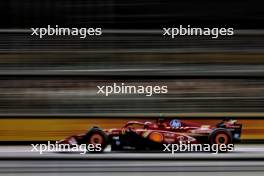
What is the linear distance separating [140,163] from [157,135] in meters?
0.15

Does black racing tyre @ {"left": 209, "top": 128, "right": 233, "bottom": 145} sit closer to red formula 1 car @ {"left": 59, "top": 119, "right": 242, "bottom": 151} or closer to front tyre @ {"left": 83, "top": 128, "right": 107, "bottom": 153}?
red formula 1 car @ {"left": 59, "top": 119, "right": 242, "bottom": 151}

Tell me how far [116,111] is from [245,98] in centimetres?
57

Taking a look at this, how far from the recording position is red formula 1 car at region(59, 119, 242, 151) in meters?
2.11

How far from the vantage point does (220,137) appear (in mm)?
2145

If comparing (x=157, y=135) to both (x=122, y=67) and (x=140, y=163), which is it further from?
(x=122, y=67)

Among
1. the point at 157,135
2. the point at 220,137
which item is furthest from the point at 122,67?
the point at 220,137

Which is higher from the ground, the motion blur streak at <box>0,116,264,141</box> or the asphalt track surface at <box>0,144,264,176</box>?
the motion blur streak at <box>0,116,264,141</box>

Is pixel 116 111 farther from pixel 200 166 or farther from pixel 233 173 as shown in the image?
pixel 233 173
